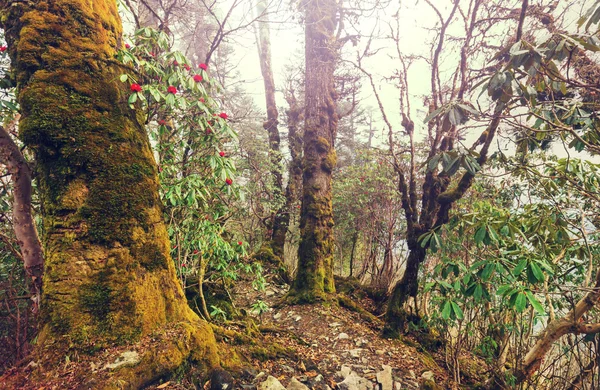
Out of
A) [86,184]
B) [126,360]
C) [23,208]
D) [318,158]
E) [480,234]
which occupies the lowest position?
[126,360]

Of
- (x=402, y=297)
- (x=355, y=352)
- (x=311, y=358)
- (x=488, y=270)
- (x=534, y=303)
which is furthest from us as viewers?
(x=402, y=297)

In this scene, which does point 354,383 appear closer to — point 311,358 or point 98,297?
point 311,358

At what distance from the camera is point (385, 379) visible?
108 inches

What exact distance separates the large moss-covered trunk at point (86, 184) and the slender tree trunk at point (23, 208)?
0.42 metres

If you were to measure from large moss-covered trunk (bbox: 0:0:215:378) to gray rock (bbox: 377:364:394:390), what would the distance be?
5.88ft

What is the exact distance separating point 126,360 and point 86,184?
3.57 ft

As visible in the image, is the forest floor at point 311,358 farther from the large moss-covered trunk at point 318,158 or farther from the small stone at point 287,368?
the large moss-covered trunk at point 318,158

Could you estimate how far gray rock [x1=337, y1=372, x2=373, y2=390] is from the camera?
2.55m

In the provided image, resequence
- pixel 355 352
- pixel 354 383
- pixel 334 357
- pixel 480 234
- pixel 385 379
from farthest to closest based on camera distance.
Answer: pixel 355 352, pixel 334 357, pixel 385 379, pixel 354 383, pixel 480 234

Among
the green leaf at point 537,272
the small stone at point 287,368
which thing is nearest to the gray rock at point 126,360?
the small stone at point 287,368

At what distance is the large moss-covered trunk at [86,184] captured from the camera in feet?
5.19

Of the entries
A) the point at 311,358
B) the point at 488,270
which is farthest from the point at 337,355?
the point at 488,270

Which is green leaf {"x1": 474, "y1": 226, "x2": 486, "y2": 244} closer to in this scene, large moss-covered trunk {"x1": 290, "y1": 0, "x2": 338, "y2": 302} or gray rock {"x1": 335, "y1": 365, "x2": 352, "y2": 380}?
gray rock {"x1": 335, "y1": 365, "x2": 352, "y2": 380}

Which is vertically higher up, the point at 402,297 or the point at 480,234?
the point at 480,234
